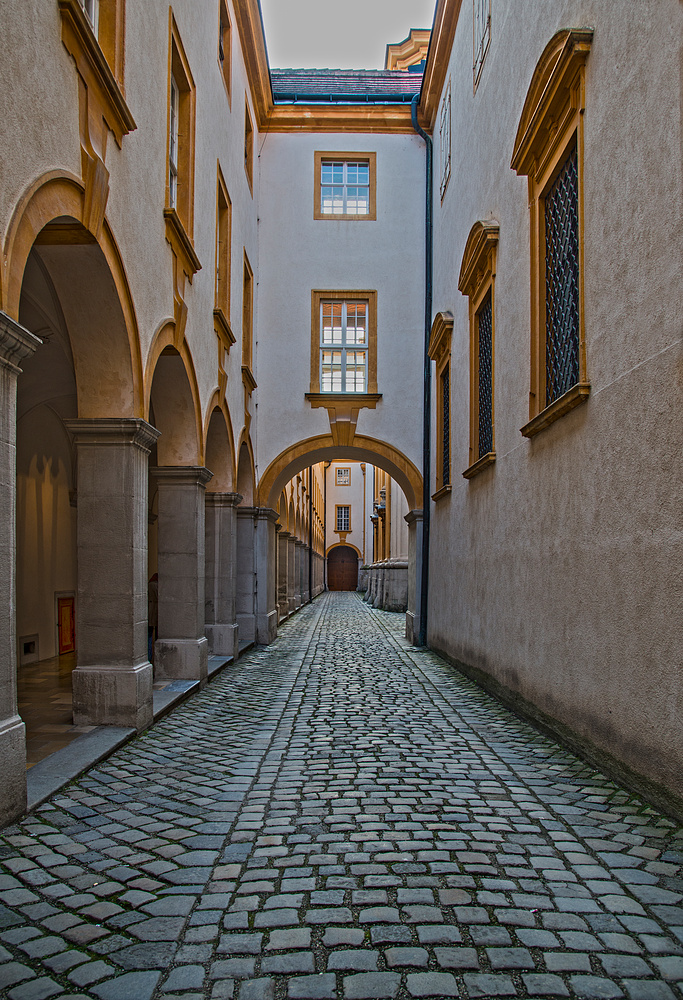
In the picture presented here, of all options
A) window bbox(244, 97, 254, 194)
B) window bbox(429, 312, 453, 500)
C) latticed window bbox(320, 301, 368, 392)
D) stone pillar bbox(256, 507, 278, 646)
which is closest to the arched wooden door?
stone pillar bbox(256, 507, 278, 646)

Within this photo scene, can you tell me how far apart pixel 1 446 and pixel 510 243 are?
6.25m

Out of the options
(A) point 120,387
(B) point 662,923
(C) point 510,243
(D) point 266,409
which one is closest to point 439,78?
(D) point 266,409

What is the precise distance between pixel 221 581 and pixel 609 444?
775 centimetres

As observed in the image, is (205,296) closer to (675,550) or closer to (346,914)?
(675,550)

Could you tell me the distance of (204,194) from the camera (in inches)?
402

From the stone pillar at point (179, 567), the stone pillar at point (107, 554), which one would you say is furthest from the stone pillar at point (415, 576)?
the stone pillar at point (107, 554)

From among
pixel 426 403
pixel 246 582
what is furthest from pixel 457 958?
pixel 426 403

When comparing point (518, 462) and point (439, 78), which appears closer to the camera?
point (518, 462)

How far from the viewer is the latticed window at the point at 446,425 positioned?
1366 cm

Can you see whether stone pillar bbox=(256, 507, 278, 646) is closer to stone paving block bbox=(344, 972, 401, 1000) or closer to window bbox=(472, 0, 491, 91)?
A: window bbox=(472, 0, 491, 91)

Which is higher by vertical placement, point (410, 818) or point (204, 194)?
point (204, 194)

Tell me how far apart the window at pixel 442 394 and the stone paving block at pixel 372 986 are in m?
10.4

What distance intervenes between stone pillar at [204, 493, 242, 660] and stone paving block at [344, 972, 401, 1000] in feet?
30.3

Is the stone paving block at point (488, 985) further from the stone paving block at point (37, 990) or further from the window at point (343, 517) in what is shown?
the window at point (343, 517)
